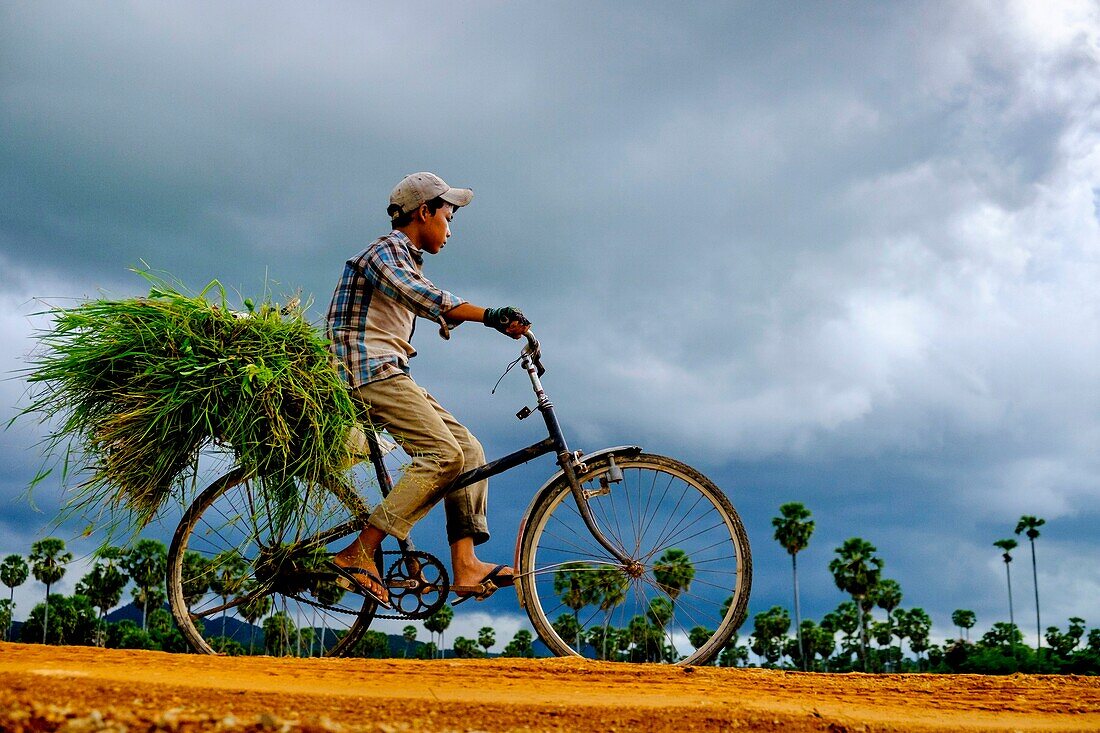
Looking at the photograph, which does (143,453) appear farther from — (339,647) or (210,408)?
(339,647)

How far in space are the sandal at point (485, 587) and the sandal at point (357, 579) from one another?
1.84 ft

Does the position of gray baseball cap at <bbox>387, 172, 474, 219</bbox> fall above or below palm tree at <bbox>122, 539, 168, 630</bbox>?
above

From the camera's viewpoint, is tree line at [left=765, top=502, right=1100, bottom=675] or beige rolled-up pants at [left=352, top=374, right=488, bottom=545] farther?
tree line at [left=765, top=502, right=1100, bottom=675]

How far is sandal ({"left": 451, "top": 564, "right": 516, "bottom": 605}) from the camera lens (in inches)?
243

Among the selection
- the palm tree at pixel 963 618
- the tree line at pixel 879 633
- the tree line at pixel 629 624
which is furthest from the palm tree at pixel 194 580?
the palm tree at pixel 963 618

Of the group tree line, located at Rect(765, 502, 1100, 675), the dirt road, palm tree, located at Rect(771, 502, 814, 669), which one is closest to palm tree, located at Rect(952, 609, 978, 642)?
tree line, located at Rect(765, 502, 1100, 675)

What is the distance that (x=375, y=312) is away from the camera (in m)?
6.33

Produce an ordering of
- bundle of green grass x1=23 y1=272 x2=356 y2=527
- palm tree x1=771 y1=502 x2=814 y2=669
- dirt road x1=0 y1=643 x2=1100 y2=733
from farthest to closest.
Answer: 1. palm tree x1=771 y1=502 x2=814 y2=669
2. bundle of green grass x1=23 y1=272 x2=356 y2=527
3. dirt road x1=0 y1=643 x2=1100 y2=733

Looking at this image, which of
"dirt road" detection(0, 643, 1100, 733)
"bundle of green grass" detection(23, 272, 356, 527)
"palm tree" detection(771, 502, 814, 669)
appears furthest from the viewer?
"palm tree" detection(771, 502, 814, 669)

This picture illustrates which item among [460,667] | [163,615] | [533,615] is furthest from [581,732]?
[163,615]

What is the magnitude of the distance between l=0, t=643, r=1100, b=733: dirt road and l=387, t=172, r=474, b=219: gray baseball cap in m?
3.16

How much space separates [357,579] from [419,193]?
9.17 ft

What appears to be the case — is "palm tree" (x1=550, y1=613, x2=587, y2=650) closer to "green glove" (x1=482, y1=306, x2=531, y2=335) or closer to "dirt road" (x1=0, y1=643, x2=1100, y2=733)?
"dirt road" (x1=0, y1=643, x2=1100, y2=733)

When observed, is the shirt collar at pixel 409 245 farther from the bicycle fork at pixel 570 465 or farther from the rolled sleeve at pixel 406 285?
the bicycle fork at pixel 570 465
